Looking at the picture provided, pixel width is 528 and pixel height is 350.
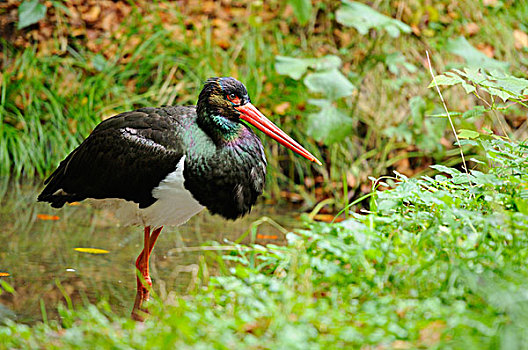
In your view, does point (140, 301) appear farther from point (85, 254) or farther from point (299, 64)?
point (299, 64)

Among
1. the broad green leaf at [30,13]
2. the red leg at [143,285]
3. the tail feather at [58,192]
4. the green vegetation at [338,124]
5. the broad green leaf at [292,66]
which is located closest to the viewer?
the green vegetation at [338,124]

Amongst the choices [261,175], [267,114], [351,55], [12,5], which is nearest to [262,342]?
[261,175]

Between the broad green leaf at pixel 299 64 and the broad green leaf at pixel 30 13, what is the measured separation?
233 cm

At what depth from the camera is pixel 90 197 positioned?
3.81 m

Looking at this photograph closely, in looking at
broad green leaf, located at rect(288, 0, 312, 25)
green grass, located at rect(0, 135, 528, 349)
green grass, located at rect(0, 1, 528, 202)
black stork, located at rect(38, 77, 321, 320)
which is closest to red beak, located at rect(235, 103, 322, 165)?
black stork, located at rect(38, 77, 321, 320)

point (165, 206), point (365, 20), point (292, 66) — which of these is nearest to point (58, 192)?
point (165, 206)

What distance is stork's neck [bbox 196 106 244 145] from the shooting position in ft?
11.8

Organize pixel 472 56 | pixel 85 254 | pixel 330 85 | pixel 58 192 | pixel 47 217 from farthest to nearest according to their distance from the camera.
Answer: pixel 472 56
pixel 330 85
pixel 47 217
pixel 85 254
pixel 58 192

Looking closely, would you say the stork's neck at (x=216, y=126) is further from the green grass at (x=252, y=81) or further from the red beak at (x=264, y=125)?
the green grass at (x=252, y=81)

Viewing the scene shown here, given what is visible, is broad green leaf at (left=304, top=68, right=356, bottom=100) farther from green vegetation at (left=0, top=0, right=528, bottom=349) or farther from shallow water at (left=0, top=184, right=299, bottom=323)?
shallow water at (left=0, top=184, right=299, bottom=323)

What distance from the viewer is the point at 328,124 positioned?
5773 mm

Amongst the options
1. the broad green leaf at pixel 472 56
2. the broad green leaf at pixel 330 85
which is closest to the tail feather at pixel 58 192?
the broad green leaf at pixel 330 85

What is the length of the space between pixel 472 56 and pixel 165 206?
3.55m

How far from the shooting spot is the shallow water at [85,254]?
3.45m
